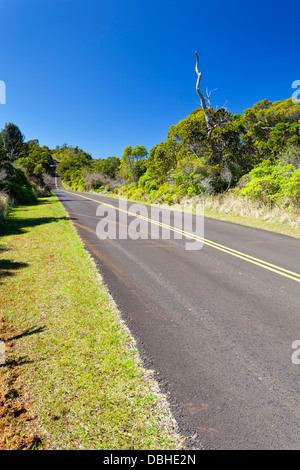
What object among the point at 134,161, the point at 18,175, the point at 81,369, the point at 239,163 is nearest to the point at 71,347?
the point at 81,369

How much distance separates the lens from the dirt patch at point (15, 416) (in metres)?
1.87

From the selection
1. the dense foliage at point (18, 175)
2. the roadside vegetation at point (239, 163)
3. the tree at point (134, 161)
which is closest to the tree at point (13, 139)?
the dense foliage at point (18, 175)

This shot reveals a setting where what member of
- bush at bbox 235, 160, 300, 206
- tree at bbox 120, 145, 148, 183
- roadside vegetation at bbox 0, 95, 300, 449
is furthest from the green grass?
tree at bbox 120, 145, 148, 183

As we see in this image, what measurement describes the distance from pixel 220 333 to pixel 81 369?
5.92 ft

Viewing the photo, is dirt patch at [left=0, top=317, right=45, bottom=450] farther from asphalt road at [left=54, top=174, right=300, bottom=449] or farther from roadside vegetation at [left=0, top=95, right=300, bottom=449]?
asphalt road at [left=54, top=174, right=300, bottom=449]

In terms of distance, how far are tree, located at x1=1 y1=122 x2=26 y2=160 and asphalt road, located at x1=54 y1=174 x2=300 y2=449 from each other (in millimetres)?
63234

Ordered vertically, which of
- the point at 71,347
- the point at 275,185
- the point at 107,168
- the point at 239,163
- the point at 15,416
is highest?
the point at 107,168

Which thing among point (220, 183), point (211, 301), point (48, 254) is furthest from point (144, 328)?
point (220, 183)

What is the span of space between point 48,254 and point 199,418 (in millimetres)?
5984

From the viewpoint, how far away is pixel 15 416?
2088 mm

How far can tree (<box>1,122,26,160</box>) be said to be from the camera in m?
57.7

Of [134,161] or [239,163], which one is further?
[134,161]

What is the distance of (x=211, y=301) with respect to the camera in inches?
165

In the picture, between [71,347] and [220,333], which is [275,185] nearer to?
[220,333]
